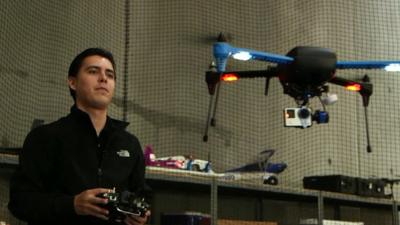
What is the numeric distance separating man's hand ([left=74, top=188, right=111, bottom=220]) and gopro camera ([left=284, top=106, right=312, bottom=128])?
2.55 metres

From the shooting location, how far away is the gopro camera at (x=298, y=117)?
12.4 ft

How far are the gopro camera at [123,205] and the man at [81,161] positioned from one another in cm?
2

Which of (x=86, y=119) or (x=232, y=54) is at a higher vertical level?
(x=232, y=54)

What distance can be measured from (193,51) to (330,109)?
1.41m

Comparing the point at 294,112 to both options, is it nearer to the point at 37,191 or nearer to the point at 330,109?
the point at 330,109

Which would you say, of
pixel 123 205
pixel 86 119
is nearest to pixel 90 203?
pixel 123 205

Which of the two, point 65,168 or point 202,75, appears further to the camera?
point 202,75

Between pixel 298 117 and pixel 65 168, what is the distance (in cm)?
252

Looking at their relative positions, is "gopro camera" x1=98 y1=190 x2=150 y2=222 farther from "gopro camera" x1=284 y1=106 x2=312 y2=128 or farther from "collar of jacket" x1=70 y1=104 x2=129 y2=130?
"gopro camera" x1=284 y1=106 x2=312 y2=128

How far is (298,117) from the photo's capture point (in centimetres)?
378

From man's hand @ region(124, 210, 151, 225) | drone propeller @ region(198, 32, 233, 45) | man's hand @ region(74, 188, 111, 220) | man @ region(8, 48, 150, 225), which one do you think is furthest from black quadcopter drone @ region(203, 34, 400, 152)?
man's hand @ region(74, 188, 111, 220)

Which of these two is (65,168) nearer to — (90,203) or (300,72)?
(90,203)

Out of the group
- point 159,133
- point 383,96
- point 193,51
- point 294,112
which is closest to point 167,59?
point 193,51

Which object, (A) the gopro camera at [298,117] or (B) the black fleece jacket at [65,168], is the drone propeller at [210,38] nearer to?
(A) the gopro camera at [298,117]
